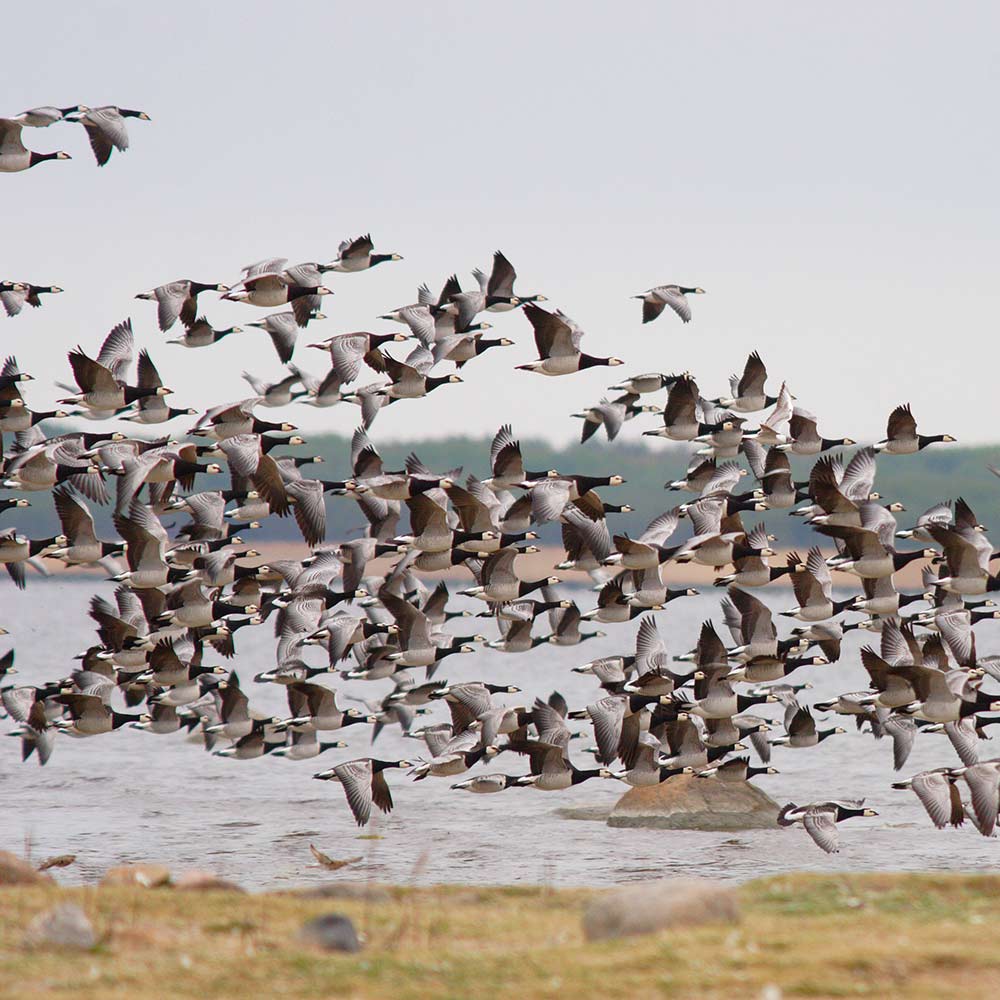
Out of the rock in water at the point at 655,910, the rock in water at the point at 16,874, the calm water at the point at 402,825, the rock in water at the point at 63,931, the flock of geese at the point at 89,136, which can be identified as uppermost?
the flock of geese at the point at 89,136

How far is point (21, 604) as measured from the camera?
168m

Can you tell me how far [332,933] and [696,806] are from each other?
16330 mm

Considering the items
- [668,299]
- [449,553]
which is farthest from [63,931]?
[668,299]

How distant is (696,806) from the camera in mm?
26016

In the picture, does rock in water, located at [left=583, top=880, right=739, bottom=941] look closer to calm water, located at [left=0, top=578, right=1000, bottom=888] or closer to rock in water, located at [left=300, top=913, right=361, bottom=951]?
rock in water, located at [left=300, top=913, right=361, bottom=951]

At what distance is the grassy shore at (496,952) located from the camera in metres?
9.22

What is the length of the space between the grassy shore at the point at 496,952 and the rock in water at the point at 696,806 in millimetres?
12537

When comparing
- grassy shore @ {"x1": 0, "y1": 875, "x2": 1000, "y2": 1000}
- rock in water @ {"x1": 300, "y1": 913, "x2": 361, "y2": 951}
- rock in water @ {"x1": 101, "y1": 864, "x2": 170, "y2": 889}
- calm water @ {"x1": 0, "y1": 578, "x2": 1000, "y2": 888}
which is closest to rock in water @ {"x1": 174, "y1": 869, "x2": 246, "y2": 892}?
rock in water @ {"x1": 101, "y1": 864, "x2": 170, "y2": 889}

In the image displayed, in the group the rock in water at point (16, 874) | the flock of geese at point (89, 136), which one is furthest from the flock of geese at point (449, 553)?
the rock in water at point (16, 874)

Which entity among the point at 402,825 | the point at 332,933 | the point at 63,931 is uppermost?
the point at 63,931

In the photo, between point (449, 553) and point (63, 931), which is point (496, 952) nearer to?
point (63, 931)

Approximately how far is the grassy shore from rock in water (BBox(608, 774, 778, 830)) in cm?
1254

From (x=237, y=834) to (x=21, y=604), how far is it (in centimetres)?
14982

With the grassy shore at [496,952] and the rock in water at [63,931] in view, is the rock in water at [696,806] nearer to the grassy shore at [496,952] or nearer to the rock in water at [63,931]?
the grassy shore at [496,952]
